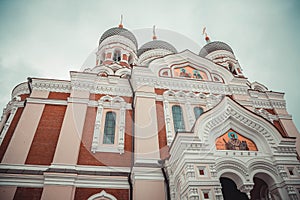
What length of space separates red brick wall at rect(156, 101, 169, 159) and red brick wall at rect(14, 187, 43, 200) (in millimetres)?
4386

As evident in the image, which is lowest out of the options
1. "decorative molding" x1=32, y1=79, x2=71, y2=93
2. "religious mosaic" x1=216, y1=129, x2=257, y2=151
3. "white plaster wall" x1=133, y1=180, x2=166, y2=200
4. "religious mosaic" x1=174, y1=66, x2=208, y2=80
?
"white plaster wall" x1=133, y1=180, x2=166, y2=200

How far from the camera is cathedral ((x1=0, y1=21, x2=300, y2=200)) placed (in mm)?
6234

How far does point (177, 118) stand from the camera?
9875 mm

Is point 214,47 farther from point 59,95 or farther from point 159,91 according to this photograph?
point 59,95

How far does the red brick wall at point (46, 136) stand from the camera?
319 inches

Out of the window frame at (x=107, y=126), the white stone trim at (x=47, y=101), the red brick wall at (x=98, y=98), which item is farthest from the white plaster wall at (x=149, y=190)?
the white stone trim at (x=47, y=101)

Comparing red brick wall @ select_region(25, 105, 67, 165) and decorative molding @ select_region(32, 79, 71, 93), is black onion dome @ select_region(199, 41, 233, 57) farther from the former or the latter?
red brick wall @ select_region(25, 105, 67, 165)

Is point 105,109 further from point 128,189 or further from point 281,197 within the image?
point 281,197

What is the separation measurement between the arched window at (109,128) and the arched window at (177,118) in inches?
108

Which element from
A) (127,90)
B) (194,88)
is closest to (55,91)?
(127,90)

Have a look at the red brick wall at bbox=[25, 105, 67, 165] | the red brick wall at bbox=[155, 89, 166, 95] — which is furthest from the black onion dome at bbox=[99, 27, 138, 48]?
the red brick wall at bbox=[25, 105, 67, 165]

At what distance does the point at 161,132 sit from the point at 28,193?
5195 millimetres

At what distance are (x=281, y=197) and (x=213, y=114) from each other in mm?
2958

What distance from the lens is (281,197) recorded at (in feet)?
19.5
